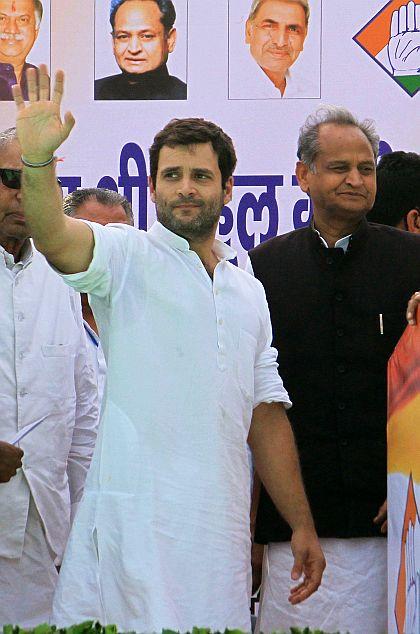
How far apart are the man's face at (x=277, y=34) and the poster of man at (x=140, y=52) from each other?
0.91ft

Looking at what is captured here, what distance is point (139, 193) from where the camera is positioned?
555 centimetres

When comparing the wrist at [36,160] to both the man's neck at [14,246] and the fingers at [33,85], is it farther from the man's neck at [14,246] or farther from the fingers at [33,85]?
the man's neck at [14,246]

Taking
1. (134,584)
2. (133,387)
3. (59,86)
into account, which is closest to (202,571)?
(134,584)

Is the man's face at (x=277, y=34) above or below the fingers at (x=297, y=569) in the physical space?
above

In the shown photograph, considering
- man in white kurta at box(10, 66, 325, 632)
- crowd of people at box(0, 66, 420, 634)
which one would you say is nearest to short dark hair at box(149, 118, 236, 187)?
crowd of people at box(0, 66, 420, 634)

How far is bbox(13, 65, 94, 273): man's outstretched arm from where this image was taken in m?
3.31

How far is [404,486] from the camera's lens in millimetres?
3723

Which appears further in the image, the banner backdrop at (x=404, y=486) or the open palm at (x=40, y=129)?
the banner backdrop at (x=404, y=486)

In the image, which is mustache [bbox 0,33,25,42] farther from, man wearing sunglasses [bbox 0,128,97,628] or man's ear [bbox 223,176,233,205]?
man's ear [bbox 223,176,233,205]

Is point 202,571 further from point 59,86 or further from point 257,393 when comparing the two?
point 59,86

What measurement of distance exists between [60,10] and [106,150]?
563 millimetres

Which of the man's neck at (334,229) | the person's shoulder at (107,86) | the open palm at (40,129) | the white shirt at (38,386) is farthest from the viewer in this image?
the person's shoulder at (107,86)

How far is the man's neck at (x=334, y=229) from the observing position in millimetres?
4488

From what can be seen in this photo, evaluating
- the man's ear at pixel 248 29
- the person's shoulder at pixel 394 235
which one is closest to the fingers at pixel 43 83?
the person's shoulder at pixel 394 235
